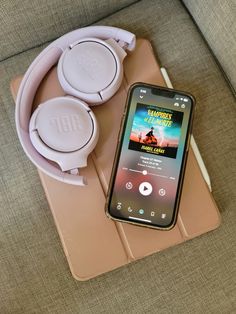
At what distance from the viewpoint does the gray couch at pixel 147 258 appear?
653 mm

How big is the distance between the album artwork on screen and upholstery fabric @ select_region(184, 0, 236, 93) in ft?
0.42

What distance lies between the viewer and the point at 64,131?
2.02 feet

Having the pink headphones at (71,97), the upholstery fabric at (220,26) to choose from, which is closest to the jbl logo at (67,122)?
the pink headphones at (71,97)

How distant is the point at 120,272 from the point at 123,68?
31 centimetres

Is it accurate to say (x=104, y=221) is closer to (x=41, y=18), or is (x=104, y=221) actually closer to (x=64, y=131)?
(x=64, y=131)

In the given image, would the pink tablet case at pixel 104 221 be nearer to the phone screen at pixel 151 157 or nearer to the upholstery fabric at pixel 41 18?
the phone screen at pixel 151 157

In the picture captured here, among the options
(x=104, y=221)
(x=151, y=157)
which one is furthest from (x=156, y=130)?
(x=104, y=221)

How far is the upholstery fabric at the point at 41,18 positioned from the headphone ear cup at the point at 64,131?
0.44 ft

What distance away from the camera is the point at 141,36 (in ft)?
2.36

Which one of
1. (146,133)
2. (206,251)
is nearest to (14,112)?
(146,133)

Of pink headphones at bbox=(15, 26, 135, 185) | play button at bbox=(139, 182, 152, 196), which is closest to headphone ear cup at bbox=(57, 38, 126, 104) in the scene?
pink headphones at bbox=(15, 26, 135, 185)

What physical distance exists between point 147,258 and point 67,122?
0.23 meters

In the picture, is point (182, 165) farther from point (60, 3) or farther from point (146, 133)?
point (60, 3)

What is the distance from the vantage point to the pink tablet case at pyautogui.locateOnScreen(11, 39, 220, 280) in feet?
2.08
